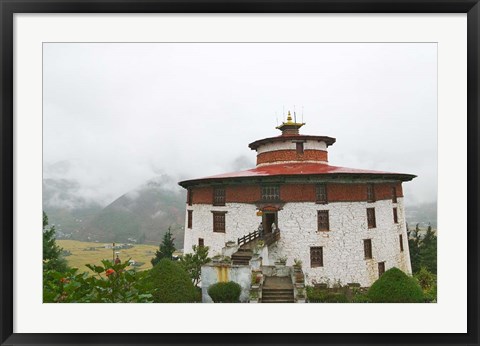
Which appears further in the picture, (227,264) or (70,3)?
(227,264)

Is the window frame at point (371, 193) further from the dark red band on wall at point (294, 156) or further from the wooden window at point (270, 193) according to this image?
the wooden window at point (270, 193)

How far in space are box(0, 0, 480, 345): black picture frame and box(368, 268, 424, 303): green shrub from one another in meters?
3.34

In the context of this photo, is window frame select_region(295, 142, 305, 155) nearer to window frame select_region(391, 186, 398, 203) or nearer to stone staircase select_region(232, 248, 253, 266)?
window frame select_region(391, 186, 398, 203)

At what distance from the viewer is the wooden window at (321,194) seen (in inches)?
640

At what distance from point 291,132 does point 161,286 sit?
1105 centimetres

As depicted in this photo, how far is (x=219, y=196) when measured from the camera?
57.6 feet

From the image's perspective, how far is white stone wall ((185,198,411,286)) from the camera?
15828 millimetres

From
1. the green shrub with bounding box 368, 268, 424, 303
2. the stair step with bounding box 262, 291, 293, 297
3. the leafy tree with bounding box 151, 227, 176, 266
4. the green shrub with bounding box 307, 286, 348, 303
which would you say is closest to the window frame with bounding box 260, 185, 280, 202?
the green shrub with bounding box 307, 286, 348, 303

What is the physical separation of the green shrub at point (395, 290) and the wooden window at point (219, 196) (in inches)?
319

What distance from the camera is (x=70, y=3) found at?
22.3 feet

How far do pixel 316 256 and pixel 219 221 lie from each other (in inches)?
183

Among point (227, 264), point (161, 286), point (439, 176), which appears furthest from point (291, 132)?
point (439, 176)

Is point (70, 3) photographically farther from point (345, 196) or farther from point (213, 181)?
point (345, 196)

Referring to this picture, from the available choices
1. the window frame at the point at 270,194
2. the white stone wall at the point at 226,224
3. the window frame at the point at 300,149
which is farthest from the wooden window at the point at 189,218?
the window frame at the point at 300,149
